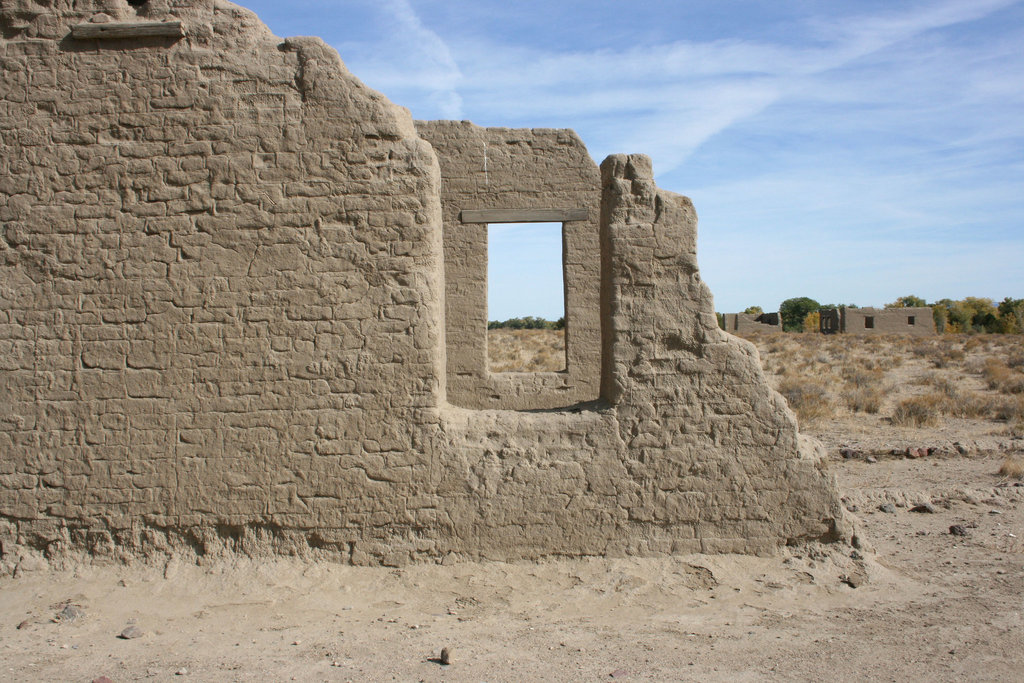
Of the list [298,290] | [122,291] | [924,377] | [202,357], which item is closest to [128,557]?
[202,357]

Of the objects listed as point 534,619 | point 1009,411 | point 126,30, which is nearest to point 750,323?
point 1009,411

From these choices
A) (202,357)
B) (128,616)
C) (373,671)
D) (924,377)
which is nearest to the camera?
(373,671)

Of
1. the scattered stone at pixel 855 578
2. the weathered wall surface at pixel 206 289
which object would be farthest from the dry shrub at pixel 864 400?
the weathered wall surface at pixel 206 289

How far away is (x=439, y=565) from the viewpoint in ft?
15.3

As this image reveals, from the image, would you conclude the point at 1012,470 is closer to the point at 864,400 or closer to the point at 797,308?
the point at 864,400

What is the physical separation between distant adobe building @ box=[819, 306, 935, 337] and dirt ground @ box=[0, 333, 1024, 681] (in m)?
22.1

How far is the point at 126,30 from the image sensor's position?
4598 mm

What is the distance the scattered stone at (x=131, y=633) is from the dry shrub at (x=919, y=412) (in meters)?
9.79

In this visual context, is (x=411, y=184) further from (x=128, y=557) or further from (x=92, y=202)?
(x=128, y=557)

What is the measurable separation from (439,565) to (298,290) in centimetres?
186

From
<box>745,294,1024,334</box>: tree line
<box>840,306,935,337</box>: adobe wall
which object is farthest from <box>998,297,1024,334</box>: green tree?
<box>840,306,935,337</box>: adobe wall

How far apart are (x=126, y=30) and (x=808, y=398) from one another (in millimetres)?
10702

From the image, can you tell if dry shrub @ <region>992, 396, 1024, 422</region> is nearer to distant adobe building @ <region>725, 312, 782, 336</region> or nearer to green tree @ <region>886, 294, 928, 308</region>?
distant adobe building @ <region>725, 312, 782, 336</region>

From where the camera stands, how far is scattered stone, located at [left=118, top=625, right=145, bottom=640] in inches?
159
